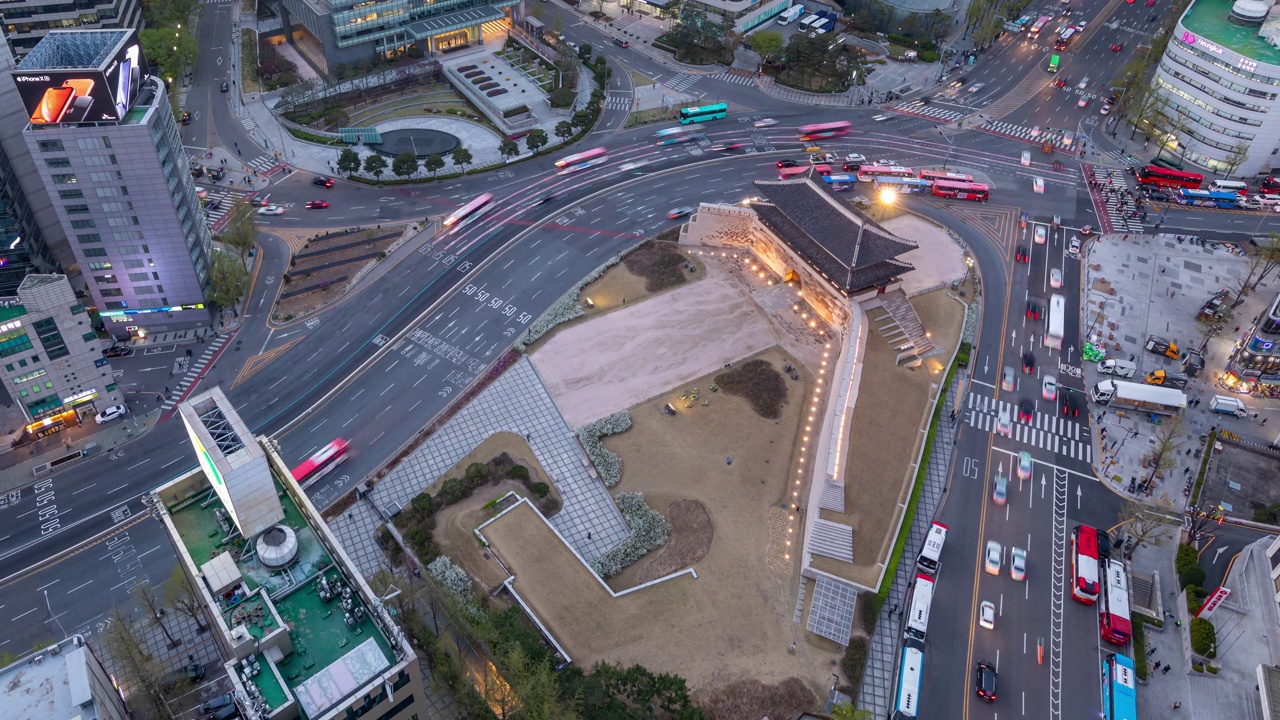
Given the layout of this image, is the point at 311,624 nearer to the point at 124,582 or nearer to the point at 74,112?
the point at 124,582

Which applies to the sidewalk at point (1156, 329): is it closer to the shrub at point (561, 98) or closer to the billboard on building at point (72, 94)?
the shrub at point (561, 98)

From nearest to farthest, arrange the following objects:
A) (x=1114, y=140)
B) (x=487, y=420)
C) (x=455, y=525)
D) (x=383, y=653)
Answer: (x=383, y=653), (x=455, y=525), (x=487, y=420), (x=1114, y=140)

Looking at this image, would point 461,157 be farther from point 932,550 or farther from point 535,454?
point 932,550

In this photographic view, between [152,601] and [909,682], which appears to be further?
[152,601]

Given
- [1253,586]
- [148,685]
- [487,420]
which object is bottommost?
[1253,586]

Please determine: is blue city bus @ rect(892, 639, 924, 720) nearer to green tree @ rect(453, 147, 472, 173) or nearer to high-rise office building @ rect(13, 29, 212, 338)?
high-rise office building @ rect(13, 29, 212, 338)

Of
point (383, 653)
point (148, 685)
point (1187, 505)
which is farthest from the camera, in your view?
point (1187, 505)

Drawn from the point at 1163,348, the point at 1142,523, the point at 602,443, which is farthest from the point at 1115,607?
the point at 602,443

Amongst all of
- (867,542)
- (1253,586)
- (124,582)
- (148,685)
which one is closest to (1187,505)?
(1253,586)

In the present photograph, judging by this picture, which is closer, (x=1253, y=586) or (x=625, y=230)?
(x=1253, y=586)
